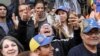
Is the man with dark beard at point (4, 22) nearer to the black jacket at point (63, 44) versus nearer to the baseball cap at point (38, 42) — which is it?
the black jacket at point (63, 44)

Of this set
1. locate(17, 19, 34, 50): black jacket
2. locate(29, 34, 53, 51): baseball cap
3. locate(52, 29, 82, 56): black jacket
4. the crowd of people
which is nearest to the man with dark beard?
the crowd of people

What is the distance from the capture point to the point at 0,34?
595 cm

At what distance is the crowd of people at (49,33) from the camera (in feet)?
15.4

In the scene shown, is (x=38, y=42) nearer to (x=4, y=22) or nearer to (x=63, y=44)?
(x=63, y=44)

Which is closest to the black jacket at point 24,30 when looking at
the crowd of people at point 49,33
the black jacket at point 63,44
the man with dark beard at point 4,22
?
the crowd of people at point 49,33

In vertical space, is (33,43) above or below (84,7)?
above

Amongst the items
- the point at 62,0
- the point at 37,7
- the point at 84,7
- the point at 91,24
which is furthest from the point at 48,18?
the point at 84,7

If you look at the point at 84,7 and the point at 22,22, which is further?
the point at 84,7

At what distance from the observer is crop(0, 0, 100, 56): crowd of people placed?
4699 millimetres

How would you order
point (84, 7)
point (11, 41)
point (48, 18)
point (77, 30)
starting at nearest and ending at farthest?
point (11, 41) → point (77, 30) → point (48, 18) → point (84, 7)

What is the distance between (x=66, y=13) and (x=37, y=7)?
2.72 ft

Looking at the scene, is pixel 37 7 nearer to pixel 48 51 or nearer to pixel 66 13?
pixel 66 13

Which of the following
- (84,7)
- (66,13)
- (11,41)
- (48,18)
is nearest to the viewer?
(11,41)

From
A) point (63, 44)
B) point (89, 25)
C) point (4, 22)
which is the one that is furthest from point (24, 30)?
point (89, 25)
